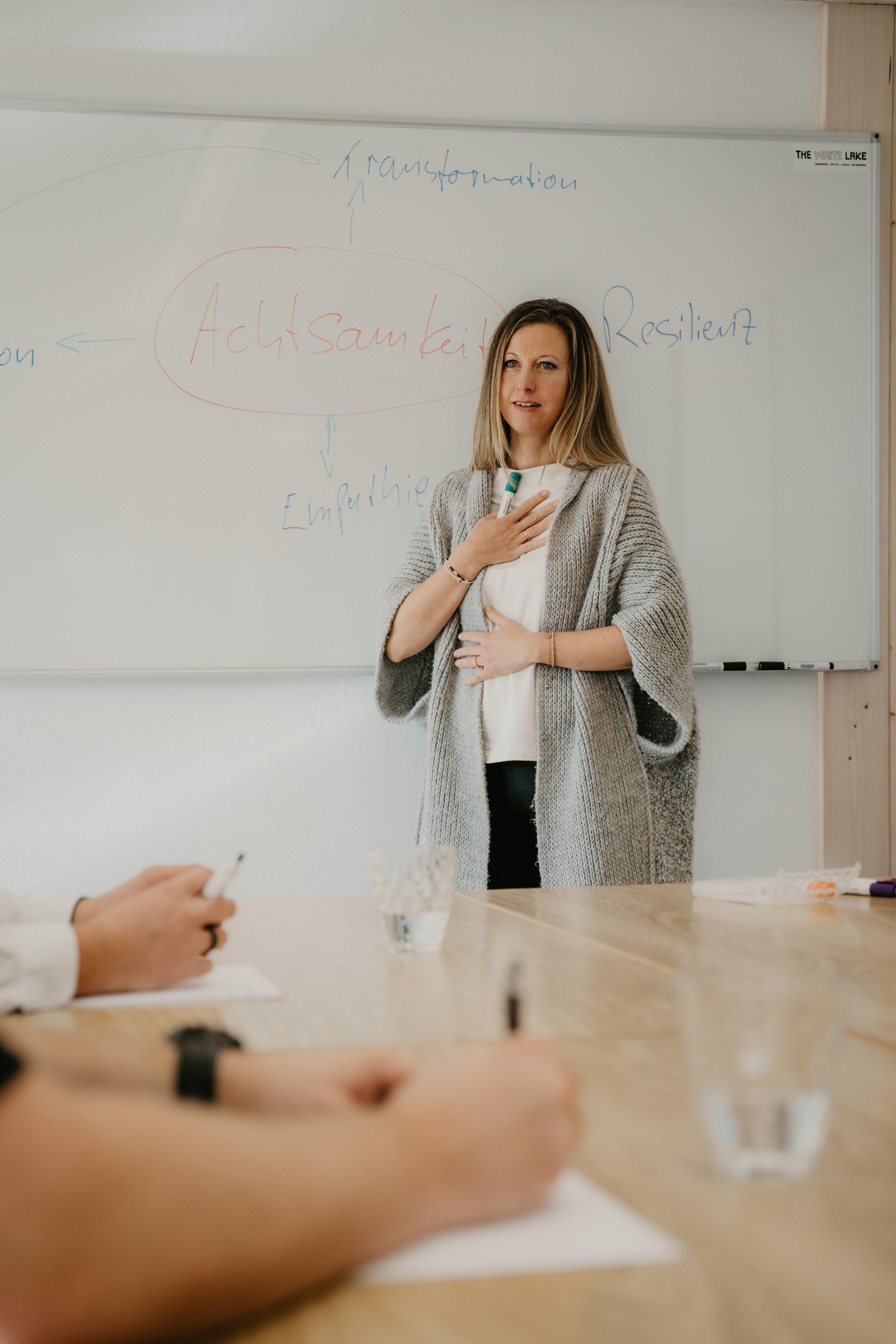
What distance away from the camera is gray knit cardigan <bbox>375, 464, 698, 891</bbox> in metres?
1.97

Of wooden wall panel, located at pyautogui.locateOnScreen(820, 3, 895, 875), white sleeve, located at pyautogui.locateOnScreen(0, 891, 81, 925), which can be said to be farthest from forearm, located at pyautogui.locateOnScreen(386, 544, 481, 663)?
white sleeve, located at pyautogui.locateOnScreen(0, 891, 81, 925)

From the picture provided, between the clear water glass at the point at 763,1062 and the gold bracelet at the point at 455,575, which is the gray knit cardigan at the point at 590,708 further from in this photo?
the clear water glass at the point at 763,1062

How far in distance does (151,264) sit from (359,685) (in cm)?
95

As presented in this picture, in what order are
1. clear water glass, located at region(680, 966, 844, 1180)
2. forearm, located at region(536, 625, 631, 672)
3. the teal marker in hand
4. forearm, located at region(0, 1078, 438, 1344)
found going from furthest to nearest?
the teal marker in hand, forearm, located at region(536, 625, 631, 672), clear water glass, located at region(680, 966, 844, 1180), forearm, located at region(0, 1078, 438, 1344)

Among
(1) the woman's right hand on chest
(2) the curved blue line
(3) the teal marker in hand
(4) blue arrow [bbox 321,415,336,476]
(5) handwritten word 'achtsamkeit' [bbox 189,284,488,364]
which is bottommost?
(1) the woman's right hand on chest

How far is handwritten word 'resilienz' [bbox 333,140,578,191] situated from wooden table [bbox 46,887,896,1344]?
165 cm

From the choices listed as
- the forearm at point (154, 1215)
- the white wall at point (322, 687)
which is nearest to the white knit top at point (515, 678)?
the white wall at point (322, 687)

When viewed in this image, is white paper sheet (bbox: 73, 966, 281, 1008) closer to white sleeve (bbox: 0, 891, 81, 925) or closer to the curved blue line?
white sleeve (bbox: 0, 891, 81, 925)

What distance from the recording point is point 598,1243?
0.42m

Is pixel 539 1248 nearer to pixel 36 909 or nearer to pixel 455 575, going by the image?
pixel 36 909

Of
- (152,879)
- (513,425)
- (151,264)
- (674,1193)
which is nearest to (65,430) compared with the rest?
(151,264)

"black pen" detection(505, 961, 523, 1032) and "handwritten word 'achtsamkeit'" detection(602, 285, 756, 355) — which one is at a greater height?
"handwritten word 'achtsamkeit'" detection(602, 285, 756, 355)

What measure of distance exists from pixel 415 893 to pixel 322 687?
144 cm

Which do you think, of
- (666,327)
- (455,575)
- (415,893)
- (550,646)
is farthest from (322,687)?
(415,893)
